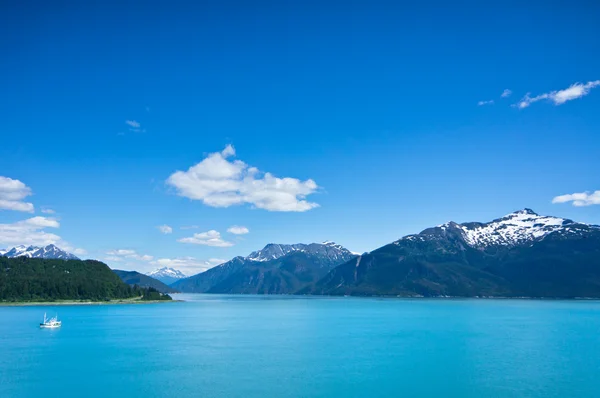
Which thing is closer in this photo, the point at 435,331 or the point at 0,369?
the point at 0,369

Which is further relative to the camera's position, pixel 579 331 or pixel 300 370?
pixel 579 331

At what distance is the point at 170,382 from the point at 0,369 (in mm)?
26543

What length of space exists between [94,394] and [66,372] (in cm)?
1533

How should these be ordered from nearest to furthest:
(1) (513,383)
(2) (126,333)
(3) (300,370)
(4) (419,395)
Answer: (4) (419,395), (1) (513,383), (3) (300,370), (2) (126,333)

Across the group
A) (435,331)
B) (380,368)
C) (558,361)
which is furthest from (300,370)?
(435,331)

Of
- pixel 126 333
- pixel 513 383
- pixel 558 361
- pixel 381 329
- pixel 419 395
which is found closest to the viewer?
pixel 419 395

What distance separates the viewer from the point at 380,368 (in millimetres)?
66312

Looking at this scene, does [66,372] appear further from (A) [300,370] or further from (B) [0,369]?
(A) [300,370]

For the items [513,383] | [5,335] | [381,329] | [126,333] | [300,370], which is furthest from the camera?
[381,329]

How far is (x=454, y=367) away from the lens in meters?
66.2

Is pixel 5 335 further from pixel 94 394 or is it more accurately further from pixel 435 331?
pixel 435 331

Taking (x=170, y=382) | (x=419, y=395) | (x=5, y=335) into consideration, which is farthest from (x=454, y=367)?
(x=5, y=335)

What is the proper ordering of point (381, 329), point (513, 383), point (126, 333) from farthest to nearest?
point (381, 329) → point (126, 333) → point (513, 383)

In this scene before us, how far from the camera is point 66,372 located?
6425cm
